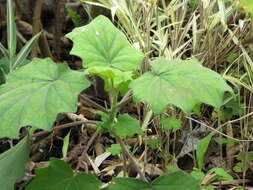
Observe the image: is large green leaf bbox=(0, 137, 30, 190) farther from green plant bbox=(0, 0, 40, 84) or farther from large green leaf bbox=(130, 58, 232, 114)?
green plant bbox=(0, 0, 40, 84)

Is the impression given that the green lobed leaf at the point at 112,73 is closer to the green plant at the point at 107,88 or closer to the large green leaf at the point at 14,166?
the green plant at the point at 107,88

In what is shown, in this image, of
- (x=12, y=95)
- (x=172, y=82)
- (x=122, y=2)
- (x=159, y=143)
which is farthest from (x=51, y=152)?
(x=172, y=82)

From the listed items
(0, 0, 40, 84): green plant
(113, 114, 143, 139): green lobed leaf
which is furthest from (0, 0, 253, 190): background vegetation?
(113, 114, 143, 139): green lobed leaf

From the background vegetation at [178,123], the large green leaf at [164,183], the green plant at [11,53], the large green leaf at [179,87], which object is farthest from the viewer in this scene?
the green plant at [11,53]

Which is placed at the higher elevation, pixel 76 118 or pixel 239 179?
pixel 76 118

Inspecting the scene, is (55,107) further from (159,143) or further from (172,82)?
(159,143)

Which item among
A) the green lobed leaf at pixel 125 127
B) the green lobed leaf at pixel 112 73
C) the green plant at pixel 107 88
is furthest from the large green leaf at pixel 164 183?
the green lobed leaf at pixel 112 73

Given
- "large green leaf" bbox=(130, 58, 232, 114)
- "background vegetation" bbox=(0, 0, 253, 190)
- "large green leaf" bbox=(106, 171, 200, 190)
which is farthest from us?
"background vegetation" bbox=(0, 0, 253, 190)
